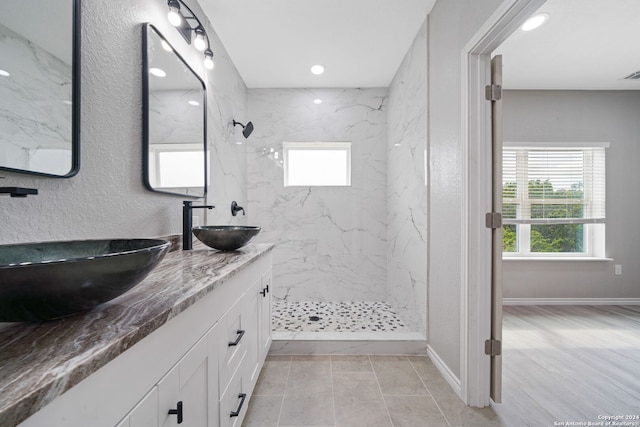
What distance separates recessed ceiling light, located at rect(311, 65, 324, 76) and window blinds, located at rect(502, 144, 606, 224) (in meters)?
2.46

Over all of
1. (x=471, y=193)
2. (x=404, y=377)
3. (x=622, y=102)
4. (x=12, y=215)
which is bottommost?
(x=404, y=377)

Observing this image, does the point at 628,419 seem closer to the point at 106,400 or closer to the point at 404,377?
the point at 404,377

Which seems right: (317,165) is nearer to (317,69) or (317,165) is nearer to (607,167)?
(317,69)

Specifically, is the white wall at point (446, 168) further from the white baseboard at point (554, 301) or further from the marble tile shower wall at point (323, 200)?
the white baseboard at point (554, 301)

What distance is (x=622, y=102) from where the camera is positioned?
11.1 feet

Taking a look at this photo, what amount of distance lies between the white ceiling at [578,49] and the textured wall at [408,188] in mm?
912

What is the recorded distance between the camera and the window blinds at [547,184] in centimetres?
344

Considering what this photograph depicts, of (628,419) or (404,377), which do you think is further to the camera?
(404,377)

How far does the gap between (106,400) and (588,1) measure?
130 inches

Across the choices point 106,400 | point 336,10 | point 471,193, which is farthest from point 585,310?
point 106,400

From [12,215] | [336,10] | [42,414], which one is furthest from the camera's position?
[336,10]

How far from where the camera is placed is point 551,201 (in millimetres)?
3479

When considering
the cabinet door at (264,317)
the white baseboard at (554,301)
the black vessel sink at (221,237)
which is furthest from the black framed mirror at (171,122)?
the white baseboard at (554,301)

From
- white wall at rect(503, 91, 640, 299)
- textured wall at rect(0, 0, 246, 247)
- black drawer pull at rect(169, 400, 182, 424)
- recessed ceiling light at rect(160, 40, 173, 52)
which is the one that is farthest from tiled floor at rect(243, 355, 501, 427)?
white wall at rect(503, 91, 640, 299)
